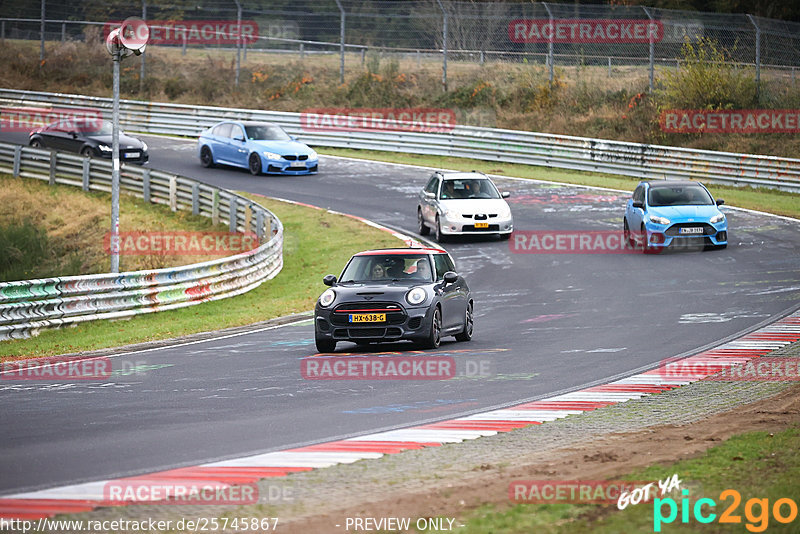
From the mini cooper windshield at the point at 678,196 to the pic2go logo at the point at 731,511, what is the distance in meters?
19.0

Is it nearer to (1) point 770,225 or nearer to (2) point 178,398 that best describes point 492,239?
(1) point 770,225

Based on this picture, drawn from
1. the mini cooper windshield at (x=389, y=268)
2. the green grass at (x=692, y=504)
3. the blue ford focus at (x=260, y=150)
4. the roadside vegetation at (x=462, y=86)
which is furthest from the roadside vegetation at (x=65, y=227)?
the green grass at (x=692, y=504)

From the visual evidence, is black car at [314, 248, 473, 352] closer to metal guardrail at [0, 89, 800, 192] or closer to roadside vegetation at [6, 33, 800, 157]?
metal guardrail at [0, 89, 800, 192]

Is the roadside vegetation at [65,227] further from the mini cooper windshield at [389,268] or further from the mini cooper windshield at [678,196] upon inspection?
the mini cooper windshield at [389,268]

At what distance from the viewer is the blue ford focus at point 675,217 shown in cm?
2469

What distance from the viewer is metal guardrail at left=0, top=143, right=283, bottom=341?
18672 mm

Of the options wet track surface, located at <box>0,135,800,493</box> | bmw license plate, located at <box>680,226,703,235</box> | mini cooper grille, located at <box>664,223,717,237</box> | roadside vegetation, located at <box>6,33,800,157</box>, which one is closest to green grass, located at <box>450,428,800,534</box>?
wet track surface, located at <box>0,135,800,493</box>

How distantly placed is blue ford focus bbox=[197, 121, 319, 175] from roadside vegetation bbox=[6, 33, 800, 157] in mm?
9443

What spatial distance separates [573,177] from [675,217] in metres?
→ 12.5

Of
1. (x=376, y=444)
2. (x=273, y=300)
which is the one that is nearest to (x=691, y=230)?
(x=273, y=300)

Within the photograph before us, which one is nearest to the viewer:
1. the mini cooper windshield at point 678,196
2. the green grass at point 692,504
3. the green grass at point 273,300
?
the green grass at point 692,504

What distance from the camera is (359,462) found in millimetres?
8469

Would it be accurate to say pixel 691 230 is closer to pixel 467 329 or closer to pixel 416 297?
pixel 467 329

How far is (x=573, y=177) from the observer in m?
37.0
